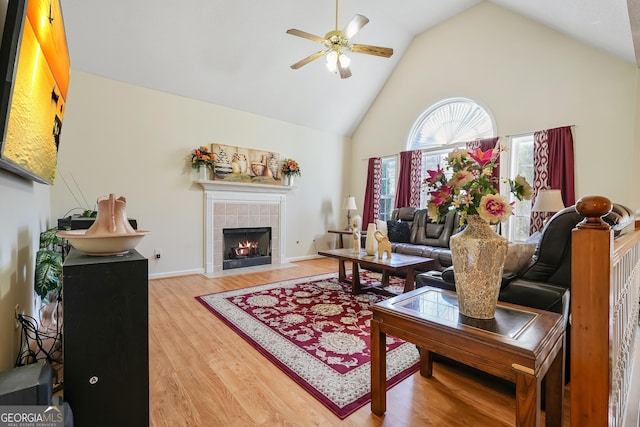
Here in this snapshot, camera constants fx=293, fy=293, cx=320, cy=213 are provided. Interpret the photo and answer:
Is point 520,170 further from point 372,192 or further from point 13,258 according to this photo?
point 13,258

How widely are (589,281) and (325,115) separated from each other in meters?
5.65

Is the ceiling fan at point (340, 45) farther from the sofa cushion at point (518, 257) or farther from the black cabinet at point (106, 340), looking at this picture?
the black cabinet at point (106, 340)

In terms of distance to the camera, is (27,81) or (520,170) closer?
(27,81)

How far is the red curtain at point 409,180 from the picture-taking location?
5.47m

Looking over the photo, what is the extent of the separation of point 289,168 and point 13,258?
441 cm

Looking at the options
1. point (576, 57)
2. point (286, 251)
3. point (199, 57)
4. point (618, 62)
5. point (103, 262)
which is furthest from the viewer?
point (286, 251)

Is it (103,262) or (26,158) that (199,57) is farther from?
(103,262)

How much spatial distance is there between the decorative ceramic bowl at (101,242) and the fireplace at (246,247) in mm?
3707

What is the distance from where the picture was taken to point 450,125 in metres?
5.20

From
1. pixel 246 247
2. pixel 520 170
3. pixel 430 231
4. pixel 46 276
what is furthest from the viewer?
pixel 246 247

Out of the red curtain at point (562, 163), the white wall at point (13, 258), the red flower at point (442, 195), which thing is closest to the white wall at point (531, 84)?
the red curtain at point (562, 163)

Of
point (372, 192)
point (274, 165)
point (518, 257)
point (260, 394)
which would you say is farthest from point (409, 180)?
point (260, 394)

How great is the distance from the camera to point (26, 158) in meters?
1.25

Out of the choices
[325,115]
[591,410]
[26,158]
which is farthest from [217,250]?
[591,410]
